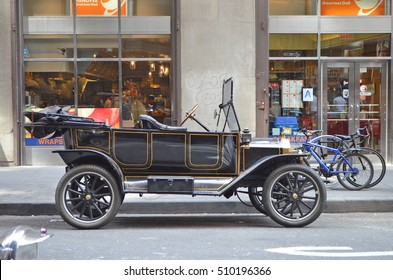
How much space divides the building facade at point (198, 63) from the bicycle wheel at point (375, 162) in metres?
3.53

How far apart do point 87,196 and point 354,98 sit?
8901mm

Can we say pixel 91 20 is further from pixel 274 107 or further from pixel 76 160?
pixel 76 160

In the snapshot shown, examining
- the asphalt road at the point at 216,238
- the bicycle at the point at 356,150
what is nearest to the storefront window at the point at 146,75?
the bicycle at the point at 356,150

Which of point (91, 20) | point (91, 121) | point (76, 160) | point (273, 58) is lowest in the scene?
point (76, 160)

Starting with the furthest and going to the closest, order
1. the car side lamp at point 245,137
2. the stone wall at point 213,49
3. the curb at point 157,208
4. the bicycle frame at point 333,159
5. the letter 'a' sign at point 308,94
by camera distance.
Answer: the letter 'a' sign at point 308,94, the stone wall at point 213,49, the bicycle frame at point 333,159, the curb at point 157,208, the car side lamp at point 245,137

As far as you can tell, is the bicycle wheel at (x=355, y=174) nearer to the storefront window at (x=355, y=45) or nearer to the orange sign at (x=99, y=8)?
the storefront window at (x=355, y=45)

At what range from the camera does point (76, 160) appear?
23.3 feet

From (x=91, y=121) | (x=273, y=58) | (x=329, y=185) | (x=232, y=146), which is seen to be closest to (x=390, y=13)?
(x=273, y=58)

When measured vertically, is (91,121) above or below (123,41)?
below

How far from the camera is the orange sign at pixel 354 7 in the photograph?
553 inches

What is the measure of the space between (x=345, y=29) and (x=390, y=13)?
3.93 ft

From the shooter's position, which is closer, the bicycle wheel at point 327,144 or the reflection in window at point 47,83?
the bicycle wheel at point 327,144

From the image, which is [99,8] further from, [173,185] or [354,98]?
[173,185]

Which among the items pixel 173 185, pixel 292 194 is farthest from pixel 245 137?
pixel 173 185
